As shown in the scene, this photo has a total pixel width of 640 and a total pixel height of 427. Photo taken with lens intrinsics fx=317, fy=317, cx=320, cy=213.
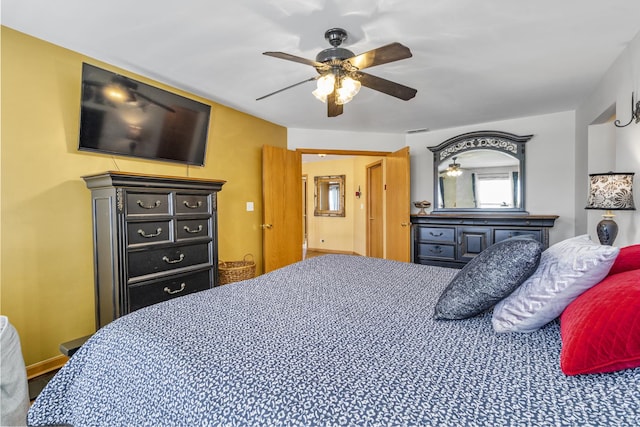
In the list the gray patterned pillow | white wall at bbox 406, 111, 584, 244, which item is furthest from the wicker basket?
white wall at bbox 406, 111, 584, 244

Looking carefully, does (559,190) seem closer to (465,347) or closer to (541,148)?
(541,148)

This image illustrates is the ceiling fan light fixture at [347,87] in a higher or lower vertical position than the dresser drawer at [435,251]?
higher

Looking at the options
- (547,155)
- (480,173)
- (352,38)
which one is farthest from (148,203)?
(547,155)

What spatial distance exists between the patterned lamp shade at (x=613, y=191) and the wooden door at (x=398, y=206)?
2330mm

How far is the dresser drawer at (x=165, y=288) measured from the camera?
2267 mm

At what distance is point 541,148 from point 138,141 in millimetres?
4630

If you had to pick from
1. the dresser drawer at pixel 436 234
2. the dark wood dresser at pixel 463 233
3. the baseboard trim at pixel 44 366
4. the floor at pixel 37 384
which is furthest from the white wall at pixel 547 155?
the floor at pixel 37 384

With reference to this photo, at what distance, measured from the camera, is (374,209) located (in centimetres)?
634

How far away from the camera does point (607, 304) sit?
80cm

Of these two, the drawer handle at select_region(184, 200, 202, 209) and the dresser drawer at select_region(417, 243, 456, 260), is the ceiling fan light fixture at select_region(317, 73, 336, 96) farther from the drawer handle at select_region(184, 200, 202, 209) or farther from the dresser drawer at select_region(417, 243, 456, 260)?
the dresser drawer at select_region(417, 243, 456, 260)

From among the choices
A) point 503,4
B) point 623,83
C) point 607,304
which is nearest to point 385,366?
point 607,304

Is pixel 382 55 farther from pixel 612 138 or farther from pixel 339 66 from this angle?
pixel 612 138

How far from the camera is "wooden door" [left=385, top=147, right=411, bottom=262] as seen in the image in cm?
445

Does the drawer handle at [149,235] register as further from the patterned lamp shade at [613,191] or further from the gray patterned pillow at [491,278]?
the patterned lamp shade at [613,191]
